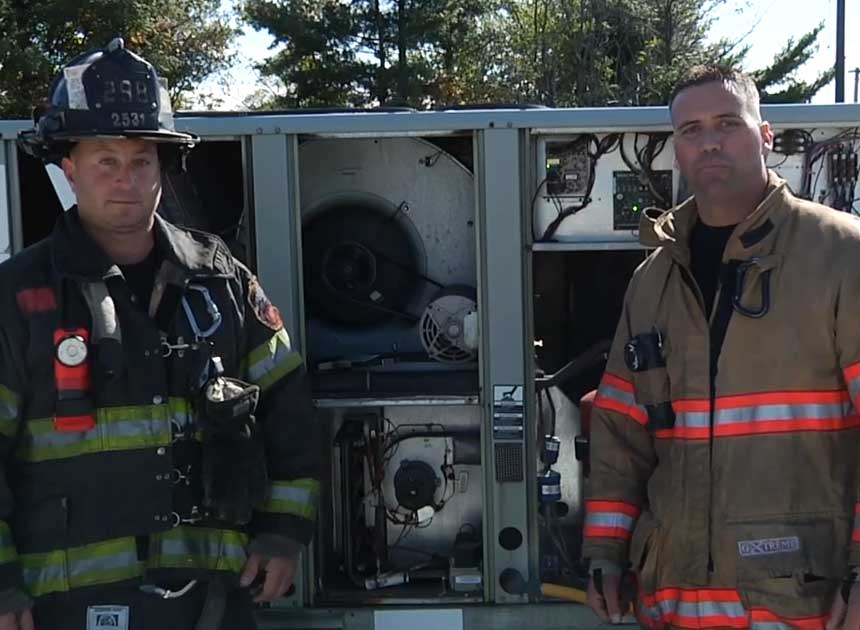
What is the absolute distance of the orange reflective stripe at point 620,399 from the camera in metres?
2.30

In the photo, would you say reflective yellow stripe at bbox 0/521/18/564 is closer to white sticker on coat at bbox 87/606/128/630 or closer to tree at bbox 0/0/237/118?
white sticker on coat at bbox 87/606/128/630

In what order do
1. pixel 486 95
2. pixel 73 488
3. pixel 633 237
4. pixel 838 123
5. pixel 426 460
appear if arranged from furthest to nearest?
pixel 486 95 → pixel 426 460 → pixel 633 237 → pixel 838 123 → pixel 73 488

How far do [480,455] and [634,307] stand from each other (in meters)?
1.06

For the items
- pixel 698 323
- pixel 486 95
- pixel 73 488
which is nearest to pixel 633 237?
pixel 698 323

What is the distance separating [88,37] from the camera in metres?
16.2

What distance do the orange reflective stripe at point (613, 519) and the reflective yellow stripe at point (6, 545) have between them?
1.33m

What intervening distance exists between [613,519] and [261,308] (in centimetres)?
102

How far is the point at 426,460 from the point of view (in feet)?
10.8

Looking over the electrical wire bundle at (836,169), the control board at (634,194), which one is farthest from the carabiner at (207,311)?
the electrical wire bundle at (836,169)

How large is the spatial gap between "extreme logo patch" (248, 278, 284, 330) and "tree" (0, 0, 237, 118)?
38.5ft

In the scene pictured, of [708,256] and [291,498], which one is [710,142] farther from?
[291,498]

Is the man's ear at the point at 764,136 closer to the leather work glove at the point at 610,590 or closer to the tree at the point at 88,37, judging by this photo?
the leather work glove at the point at 610,590

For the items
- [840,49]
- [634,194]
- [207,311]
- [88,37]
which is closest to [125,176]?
[207,311]

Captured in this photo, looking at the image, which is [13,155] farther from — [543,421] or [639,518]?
[639,518]
